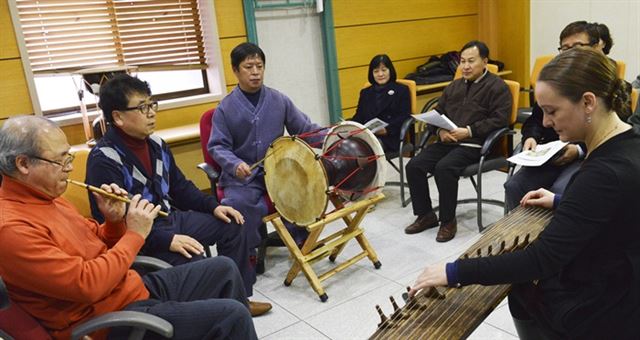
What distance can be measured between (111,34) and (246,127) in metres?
1.70

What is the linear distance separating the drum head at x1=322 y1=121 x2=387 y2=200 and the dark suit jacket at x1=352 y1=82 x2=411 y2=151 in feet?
3.62

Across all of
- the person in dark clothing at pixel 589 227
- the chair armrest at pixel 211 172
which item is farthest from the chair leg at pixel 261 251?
the person in dark clothing at pixel 589 227

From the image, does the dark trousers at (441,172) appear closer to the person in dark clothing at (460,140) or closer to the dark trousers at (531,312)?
the person in dark clothing at (460,140)

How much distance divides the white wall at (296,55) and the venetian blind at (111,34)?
0.57 meters

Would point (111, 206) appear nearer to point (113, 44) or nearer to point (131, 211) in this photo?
point (131, 211)

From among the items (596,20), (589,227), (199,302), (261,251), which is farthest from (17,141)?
(596,20)

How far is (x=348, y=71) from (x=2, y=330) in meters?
4.01

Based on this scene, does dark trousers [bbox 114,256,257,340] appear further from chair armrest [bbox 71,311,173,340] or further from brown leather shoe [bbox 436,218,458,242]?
brown leather shoe [bbox 436,218,458,242]

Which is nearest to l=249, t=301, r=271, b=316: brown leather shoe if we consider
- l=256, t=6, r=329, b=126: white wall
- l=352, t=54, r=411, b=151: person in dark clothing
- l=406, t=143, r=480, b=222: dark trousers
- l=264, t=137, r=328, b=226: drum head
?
l=264, t=137, r=328, b=226: drum head

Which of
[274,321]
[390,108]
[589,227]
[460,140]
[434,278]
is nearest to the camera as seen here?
[589,227]

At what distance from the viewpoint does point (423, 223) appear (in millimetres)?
3422

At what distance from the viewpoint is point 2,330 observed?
4.67 feet

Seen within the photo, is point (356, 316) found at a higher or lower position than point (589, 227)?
lower

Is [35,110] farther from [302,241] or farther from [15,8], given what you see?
[302,241]
